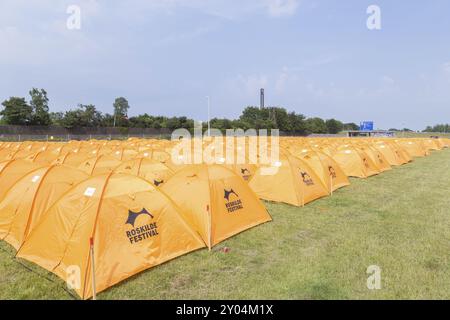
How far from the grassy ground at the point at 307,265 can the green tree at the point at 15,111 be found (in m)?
52.8

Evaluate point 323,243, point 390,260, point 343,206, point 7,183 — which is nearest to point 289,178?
point 343,206

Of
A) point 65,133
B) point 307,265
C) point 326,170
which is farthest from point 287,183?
point 65,133

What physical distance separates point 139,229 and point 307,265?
9.67 feet

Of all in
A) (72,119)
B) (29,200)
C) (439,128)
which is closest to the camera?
(29,200)

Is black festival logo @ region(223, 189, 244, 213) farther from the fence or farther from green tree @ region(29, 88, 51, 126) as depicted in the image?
green tree @ region(29, 88, 51, 126)

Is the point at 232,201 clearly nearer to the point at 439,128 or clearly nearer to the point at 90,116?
the point at 90,116

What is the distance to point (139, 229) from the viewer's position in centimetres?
543

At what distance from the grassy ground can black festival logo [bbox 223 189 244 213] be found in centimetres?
62

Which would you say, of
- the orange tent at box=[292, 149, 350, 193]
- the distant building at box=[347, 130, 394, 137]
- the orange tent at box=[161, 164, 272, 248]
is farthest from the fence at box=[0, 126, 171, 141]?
the distant building at box=[347, 130, 394, 137]

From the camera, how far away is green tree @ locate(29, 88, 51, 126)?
174 ft

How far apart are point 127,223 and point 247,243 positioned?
99.2 inches

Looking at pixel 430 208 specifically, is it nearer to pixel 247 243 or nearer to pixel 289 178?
pixel 289 178

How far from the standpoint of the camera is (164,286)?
4863 mm
